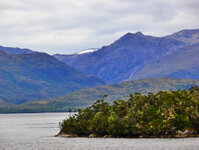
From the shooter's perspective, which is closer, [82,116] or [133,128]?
[133,128]

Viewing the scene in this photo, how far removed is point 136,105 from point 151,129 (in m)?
12.1

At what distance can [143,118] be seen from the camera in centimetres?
10794

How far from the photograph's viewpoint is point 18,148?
99.4 m

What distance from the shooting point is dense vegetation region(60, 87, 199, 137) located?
104438 millimetres

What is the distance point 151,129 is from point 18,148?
31.4 meters

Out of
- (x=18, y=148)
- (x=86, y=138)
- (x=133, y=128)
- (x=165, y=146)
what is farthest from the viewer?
(x=86, y=138)

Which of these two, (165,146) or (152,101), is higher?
(152,101)

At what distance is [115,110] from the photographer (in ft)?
384

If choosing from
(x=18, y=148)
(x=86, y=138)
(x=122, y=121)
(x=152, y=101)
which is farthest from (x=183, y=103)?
(x=18, y=148)

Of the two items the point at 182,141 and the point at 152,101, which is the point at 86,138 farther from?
the point at 182,141

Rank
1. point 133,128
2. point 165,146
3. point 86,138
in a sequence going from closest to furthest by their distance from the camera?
point 165,146
point 133,128
point 86,138

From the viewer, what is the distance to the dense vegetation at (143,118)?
343ft

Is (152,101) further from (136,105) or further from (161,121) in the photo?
(161,121)

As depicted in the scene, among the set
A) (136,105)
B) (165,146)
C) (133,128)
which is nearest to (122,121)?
(133,128)
